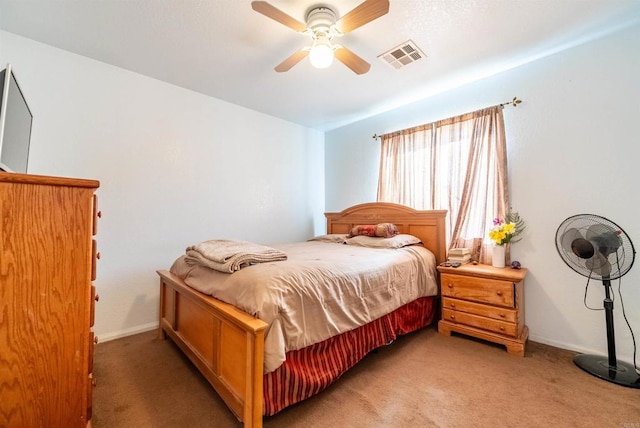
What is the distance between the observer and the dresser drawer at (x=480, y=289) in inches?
89.0

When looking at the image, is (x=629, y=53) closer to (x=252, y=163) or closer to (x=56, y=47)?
(x=252, y=163)

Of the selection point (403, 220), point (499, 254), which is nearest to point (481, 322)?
point (499, 254)

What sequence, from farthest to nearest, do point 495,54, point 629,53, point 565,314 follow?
point 495,54 → point 565,314 → point 629,53

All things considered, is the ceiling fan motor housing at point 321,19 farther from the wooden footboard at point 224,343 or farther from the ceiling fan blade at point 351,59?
the wooden footboard at point 224,343

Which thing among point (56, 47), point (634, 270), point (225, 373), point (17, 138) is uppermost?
point (56, 47)

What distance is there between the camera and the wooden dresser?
0.96 metres

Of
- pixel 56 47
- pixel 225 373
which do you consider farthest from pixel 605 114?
pixel 56 47

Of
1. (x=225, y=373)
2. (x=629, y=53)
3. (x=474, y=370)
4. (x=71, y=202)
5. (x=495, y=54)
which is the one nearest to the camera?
(x=71, y=202)

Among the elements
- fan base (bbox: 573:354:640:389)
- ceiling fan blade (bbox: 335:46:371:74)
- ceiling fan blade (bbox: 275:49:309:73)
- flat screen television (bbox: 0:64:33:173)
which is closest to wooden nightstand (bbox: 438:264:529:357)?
fan base (bbox: 573:354:640:389)

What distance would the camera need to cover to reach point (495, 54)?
8.15ft

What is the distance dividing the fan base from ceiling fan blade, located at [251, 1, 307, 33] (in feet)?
10.5

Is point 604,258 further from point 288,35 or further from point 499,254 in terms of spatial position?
point 288,35

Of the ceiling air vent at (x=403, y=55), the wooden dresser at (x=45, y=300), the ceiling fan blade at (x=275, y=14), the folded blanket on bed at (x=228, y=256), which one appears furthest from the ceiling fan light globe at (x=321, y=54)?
the wooden dresser at (x=45, y=300)

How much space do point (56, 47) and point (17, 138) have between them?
54.4 inches
